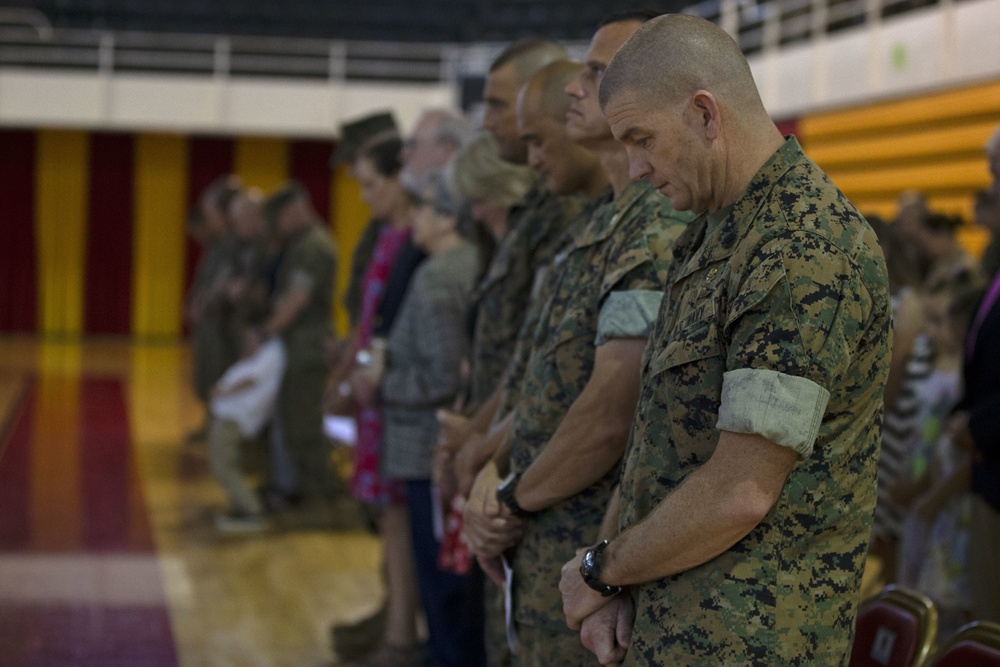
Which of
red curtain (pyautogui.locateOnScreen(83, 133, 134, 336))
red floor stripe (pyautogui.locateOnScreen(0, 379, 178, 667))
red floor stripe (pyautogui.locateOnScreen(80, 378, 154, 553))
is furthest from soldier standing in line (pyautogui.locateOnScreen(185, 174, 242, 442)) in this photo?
red curtain (pyautogui.locateOnScreen(83, 133, 134, 336))

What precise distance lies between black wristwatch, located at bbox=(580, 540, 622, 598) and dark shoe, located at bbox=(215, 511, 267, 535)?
3.95 meters

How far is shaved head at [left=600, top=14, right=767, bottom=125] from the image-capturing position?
1442mm

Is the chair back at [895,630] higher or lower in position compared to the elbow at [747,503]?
lower

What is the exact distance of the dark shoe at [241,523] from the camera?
5.28 m

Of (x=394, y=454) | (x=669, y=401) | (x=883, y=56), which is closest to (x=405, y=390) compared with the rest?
(x=394, y=454)

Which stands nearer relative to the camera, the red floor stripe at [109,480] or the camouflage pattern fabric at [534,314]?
the camouflage pattern fabric at [534,314]

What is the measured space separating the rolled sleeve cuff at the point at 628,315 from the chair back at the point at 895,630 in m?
0.69

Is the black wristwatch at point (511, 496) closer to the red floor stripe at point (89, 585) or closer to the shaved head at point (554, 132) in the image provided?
the shaved head at point (554, 132)

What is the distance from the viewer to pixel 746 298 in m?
1.34

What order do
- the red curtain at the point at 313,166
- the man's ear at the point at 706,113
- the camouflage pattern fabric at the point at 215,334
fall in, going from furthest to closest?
the red curtain at the point at 313,166, the camouflage pattern fabric at the point at 215,334, the man's ear at the point at 706,113

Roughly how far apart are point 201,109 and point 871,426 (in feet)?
40.7

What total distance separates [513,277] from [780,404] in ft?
4.32

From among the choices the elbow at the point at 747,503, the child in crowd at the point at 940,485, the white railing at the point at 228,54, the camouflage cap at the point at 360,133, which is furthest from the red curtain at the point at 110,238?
the elbow at the point at 747,503

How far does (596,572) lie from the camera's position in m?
1.53
